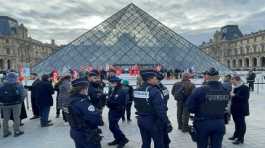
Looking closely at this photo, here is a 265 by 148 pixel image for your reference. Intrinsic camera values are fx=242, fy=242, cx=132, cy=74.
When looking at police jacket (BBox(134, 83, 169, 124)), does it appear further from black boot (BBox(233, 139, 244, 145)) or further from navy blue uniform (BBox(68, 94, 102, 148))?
black boot (BBox(233, 139, 244, 145))

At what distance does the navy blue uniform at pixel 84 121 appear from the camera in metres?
2.83

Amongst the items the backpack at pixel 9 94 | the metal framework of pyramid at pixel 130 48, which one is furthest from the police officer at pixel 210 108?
the metal framework of pyramid at pixel 130 48

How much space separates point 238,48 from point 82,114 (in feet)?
268

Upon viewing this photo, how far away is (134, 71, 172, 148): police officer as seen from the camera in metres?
3.26

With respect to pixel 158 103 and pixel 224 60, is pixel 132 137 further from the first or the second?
pixel 224 60

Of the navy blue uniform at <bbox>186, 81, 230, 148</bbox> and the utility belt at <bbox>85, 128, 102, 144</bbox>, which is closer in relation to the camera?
the utility belt at <bbox>85, 128, 102, 144</bbox>

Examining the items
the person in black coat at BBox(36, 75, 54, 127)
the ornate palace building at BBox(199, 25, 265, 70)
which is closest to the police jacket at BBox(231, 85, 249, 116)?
the person in black coat at BBox(36, 75, 54, 127)

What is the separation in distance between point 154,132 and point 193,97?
728 millimetres

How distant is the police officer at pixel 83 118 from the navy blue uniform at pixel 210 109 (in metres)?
1.34

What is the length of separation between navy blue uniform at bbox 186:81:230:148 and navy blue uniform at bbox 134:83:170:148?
0.43m

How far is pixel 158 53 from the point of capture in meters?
26.5

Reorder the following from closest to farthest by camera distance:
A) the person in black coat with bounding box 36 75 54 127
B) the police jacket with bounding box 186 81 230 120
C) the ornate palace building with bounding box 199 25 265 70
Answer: the police jacket with bounding box 186 81 230 120, the person in black coat with bounding box 36 75 54 127, the ornate palace building with bounding box 199 25 265 70

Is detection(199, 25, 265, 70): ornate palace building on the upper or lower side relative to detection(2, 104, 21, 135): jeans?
upper

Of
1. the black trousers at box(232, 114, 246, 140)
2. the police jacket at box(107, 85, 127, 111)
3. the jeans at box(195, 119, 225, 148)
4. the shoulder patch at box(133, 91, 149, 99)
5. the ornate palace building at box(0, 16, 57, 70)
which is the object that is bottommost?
the black trousers at box(232, 114, 246, 140)
